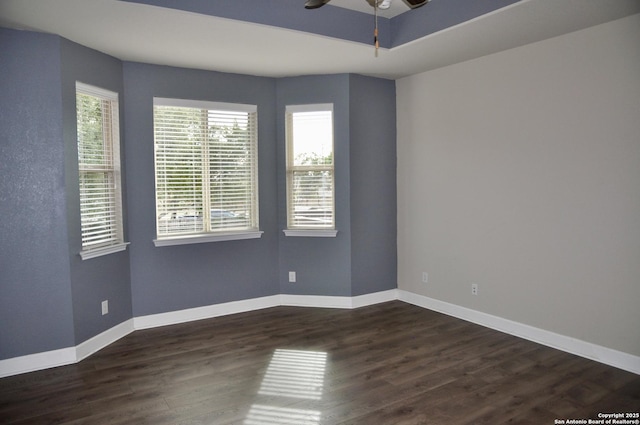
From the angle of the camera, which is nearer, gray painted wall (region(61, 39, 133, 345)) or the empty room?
the empty room

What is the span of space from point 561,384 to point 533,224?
1.37m

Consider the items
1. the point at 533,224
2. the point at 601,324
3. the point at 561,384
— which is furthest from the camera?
the point at 533,224

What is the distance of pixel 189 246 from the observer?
455cm

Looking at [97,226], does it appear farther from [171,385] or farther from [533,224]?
[533,224]

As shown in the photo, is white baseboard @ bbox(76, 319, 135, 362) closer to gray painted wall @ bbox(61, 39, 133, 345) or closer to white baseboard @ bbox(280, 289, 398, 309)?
gray painted wall @ bbox(61, 39, 133, 345)

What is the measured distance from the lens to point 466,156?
4.48m

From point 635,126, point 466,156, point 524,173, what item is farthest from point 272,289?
point 635,126

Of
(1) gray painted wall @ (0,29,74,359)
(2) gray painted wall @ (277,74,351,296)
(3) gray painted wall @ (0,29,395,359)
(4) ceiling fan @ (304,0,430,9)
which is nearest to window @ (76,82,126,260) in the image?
(3) gray painted wall @ (0,29,395,359)

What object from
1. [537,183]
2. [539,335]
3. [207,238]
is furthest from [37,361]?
[537,183]

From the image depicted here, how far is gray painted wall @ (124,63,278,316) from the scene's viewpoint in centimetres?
429

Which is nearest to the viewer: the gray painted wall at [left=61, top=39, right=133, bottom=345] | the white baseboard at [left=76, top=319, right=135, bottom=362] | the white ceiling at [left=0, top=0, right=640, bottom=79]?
the white ceiling at [left=0, top=0, right=640, bottom=79]

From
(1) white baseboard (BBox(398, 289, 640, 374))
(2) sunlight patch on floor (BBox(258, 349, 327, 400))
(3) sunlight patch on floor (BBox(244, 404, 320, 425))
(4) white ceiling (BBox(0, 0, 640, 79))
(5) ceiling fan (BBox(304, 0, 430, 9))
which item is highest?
(4) white ceiling (BBox(0, 0, 640, 79))

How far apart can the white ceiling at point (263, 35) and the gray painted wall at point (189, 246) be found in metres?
0.19

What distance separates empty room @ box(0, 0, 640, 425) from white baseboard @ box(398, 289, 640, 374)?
0.02m
